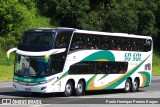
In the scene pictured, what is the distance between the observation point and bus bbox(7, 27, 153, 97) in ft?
74.7

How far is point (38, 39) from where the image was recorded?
23188mm

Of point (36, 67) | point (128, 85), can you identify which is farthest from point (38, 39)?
point (128, 85)

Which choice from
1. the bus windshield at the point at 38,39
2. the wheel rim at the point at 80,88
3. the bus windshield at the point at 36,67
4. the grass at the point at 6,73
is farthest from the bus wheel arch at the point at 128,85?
the grass at the point at 6,73

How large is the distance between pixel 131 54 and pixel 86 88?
5118 millimetres

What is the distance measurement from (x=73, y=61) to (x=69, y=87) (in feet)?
4.43

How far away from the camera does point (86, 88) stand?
25.6 metres

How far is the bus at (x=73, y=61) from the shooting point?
22766mm

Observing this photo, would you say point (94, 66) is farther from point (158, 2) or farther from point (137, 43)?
point (158, 2)

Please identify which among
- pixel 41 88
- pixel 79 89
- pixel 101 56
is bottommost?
pixel 79 89

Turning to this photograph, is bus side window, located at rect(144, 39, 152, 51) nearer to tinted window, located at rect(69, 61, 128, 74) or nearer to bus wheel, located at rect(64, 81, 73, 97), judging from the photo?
tinted window, located at rect(69, 61, 128, 74)

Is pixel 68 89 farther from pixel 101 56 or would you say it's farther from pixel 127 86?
pixel 127 86

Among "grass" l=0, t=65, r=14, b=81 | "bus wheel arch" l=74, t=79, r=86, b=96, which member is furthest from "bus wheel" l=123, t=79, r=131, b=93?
"grass" l=0, t=65, r=14, b=81

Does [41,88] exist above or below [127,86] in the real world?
above

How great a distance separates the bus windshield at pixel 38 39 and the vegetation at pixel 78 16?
16.9 m
